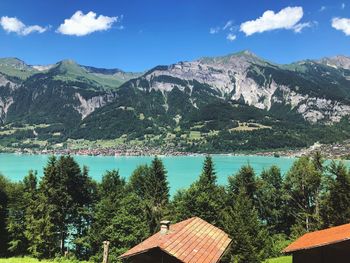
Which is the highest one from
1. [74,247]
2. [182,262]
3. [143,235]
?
[182,262]

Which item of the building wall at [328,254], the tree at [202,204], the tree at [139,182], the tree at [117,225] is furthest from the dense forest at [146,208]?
the building wall at [328,254]

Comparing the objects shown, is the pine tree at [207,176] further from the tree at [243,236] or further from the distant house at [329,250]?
the distant house at [329,250]

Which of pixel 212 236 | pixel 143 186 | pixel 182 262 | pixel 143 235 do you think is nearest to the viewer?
pixel 182 262

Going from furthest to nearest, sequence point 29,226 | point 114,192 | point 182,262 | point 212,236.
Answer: point 114,192 → point 29,226 → point 212,236 → point 182,262

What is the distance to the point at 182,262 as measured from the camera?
2133 cm

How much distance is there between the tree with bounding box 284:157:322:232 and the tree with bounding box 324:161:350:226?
27.5ft

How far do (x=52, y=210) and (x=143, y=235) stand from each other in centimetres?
1214

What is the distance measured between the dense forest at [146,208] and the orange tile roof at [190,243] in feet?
27.6

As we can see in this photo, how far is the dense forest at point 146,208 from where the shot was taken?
4491 centimetres

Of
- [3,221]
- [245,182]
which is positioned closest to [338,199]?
[245,182]

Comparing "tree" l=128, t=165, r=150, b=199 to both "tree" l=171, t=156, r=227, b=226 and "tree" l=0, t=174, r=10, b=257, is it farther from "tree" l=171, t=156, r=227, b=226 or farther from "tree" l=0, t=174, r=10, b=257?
"tree" l=0, t=174, r=10, b=257

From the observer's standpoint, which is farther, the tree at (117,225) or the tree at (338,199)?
the tree at (338,199)

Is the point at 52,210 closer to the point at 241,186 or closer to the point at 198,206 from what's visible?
the point at 198,206

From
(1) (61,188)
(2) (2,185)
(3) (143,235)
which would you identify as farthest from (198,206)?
(2) (2,185)
